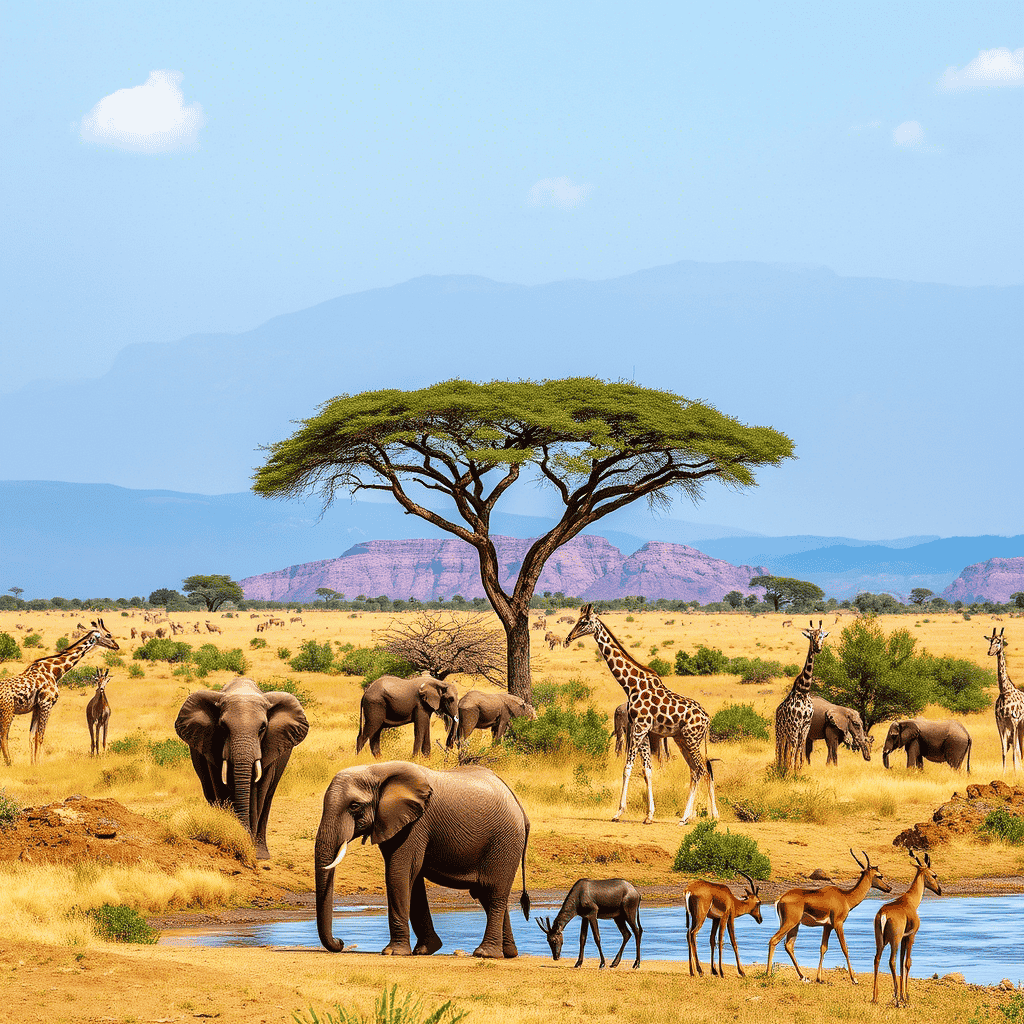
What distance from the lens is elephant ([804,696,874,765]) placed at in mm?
26516

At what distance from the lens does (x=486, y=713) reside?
88.5 feet

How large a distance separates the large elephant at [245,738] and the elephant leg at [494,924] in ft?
18.2

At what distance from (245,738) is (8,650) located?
35481 mm

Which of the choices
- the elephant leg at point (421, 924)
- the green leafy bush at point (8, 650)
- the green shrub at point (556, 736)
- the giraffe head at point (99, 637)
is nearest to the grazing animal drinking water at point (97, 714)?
the giraffe head at point (99, 637)

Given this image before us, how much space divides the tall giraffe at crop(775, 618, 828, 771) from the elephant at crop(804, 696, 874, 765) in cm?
259

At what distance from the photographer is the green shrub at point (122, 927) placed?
13.4 metres

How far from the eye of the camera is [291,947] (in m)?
12.7

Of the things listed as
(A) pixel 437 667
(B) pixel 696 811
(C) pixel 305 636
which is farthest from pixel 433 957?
(C) pixel 305 636

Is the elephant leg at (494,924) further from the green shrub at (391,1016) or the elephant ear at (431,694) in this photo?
the elephant ear at (431,694)

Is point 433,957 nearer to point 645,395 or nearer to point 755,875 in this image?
point 755,875

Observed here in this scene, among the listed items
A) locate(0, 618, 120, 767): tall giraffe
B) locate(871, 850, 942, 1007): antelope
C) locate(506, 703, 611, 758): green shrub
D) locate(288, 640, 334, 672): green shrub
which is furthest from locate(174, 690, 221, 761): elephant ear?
locate(288, 640, 334, 672): green shrub

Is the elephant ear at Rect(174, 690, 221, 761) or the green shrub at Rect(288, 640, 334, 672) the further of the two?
the green shrub at Rect(288, 640, 334, 672)

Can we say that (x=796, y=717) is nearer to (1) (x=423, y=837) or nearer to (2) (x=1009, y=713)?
(2) (x=1009, y=713)

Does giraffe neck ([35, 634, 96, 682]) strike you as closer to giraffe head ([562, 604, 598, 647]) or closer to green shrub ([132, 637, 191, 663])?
giraffe head ([562, 604, 598, 647])
